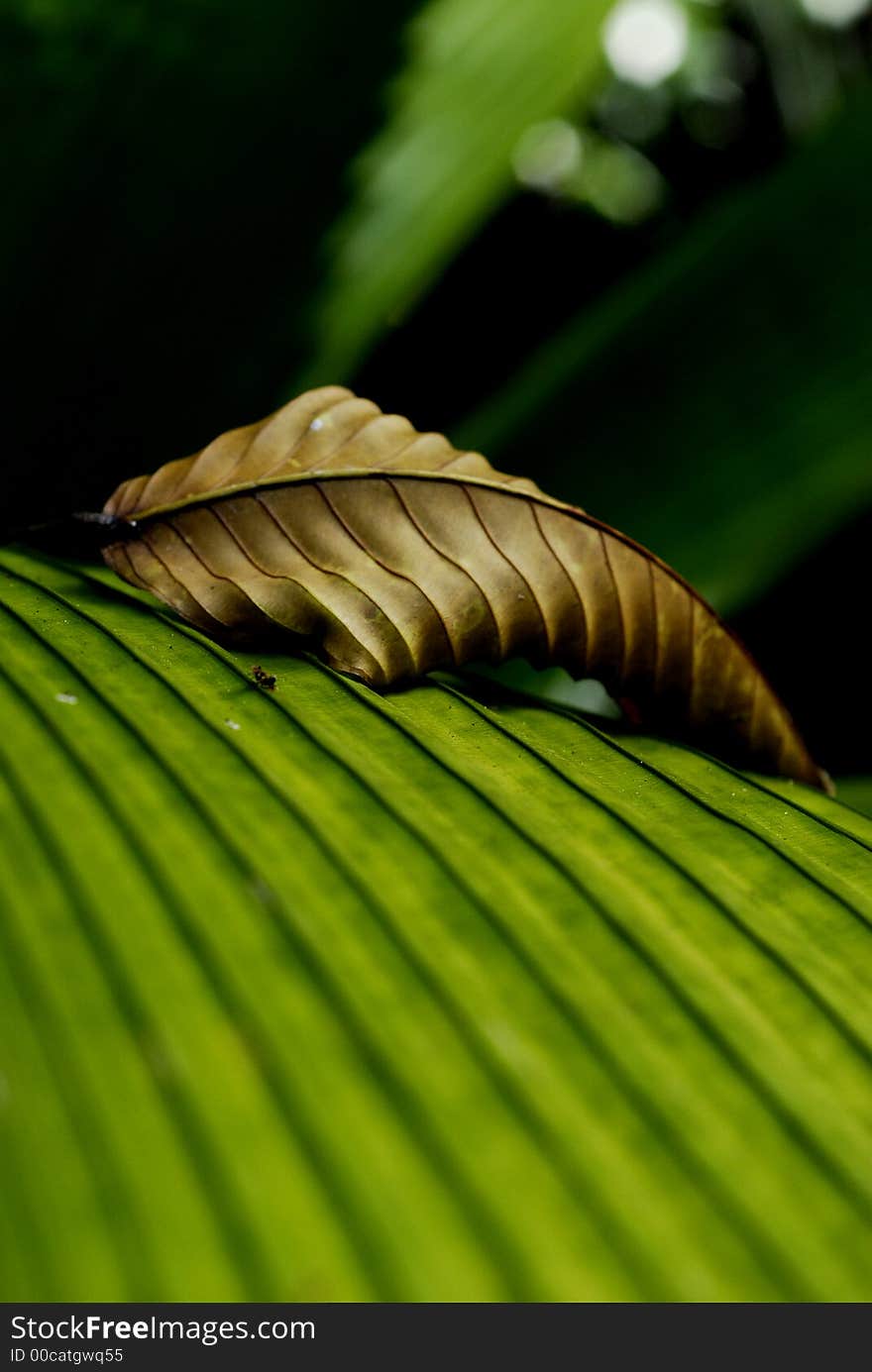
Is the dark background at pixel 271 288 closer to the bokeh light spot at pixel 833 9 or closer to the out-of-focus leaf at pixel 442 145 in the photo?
the out-of-focus leaf at pixel 442 145

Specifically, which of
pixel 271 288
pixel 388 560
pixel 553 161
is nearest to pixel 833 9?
pixel 553 161

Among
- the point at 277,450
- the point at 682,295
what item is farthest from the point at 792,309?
the point at 277,450

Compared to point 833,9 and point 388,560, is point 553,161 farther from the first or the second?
point 388,560
